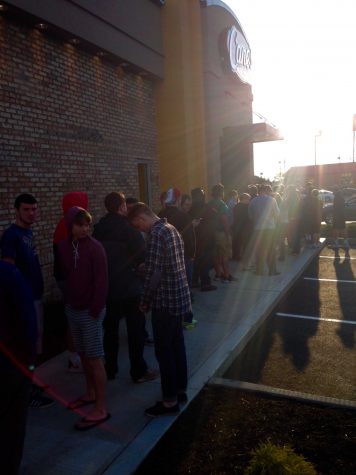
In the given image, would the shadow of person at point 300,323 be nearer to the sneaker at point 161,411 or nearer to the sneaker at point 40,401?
A: the sneaker at point 161,411

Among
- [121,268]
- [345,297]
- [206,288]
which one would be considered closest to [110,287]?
[121,268]

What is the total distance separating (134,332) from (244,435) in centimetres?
136

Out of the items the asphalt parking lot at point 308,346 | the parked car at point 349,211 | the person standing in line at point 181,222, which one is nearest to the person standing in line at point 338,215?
the asphalt parking lot at point 308,346

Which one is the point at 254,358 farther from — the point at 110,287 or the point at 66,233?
the point at 66,233

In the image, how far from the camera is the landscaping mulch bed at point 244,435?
3.01m

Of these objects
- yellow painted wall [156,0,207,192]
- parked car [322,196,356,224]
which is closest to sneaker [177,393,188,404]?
yellow painted wall [156,0,207,192]

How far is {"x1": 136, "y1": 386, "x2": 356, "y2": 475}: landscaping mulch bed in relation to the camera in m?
3.01

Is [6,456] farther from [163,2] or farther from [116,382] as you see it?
[163,2]

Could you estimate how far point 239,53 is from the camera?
14977 mm

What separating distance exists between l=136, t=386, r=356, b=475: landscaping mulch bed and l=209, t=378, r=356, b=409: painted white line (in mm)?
52

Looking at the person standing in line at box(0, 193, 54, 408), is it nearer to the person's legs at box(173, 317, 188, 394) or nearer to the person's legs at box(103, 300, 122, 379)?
the person's legs at box(103, 300, 122, 379)

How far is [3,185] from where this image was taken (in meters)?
6.34

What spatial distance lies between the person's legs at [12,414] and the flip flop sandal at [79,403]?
150cm

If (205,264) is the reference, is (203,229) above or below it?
above
